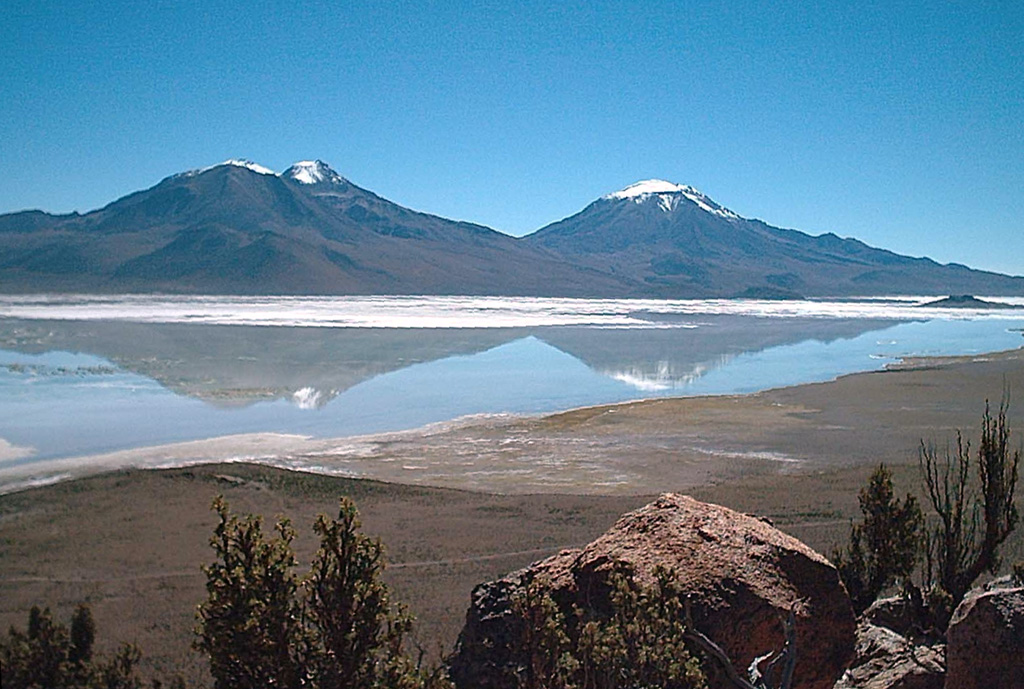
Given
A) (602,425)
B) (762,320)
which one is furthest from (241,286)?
(602,425)

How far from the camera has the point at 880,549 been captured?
6.46m

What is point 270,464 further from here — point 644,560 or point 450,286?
point 450,286

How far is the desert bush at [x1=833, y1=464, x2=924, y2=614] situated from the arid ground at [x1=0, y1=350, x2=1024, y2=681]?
5.54 ft

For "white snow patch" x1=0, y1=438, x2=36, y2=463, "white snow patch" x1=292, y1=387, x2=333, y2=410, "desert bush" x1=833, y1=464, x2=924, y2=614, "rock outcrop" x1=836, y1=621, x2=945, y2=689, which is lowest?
"rock outcrop" x1=836, y1=621, x2=945, y2=689

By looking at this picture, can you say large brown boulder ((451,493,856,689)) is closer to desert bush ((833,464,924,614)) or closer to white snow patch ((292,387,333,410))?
desert bush ((833,464,924,614))

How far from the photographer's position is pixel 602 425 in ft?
49.6

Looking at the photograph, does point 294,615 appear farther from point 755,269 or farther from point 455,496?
point 755,269

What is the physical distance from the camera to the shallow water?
1505 cm

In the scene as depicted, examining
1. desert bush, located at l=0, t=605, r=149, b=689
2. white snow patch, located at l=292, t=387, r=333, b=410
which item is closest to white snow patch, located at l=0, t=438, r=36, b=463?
white snow patch, located at l=292, t=387, r=333, b=410

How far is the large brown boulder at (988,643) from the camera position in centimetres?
407

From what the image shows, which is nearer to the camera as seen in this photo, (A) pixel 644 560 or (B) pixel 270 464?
(A) pixel 644 560

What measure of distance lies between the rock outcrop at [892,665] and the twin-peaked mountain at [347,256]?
82476 millimetres

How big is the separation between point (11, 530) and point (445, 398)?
402 inches

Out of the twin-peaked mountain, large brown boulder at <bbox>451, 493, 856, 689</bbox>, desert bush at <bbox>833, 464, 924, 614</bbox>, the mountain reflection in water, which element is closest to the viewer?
large brown boulder at <bbox>451, 493, 856, 689</bbox>
